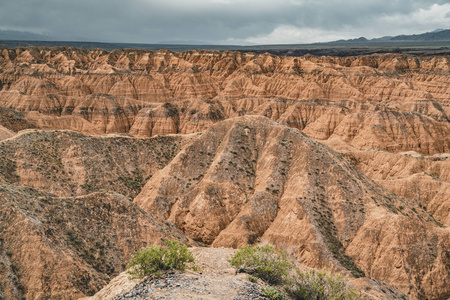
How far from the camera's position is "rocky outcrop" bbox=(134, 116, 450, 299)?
38.8m

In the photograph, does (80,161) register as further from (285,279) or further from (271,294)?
(271,294)

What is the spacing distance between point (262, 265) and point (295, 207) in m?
19.5

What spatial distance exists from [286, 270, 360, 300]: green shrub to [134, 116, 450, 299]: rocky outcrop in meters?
12.9

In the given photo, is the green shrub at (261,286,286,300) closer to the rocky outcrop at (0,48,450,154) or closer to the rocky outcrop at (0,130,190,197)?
the rocky outcrop at (0,130,190,197)

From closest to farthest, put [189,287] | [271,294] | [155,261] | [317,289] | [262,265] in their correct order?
[189,287], [271,294], [155,261], [262,265], [317,289]

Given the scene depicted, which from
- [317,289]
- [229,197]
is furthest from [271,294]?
[229,197]

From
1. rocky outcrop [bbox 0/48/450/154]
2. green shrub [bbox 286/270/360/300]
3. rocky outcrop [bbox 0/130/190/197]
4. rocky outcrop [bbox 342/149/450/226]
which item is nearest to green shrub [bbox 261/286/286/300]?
green shrub [bbox 286/270/360/300]

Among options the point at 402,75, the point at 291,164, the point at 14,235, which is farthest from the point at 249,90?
the point at 14,235

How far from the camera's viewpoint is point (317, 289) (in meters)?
24.0

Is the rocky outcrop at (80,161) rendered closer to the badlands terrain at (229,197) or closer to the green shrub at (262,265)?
the badlands terrain at (229,197)

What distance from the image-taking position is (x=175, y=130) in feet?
338

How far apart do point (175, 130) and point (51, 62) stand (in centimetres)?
8588

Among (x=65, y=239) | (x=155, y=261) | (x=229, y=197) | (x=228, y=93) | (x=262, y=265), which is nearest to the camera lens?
(x=155, y=261)

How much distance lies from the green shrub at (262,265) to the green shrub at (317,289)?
874mm
